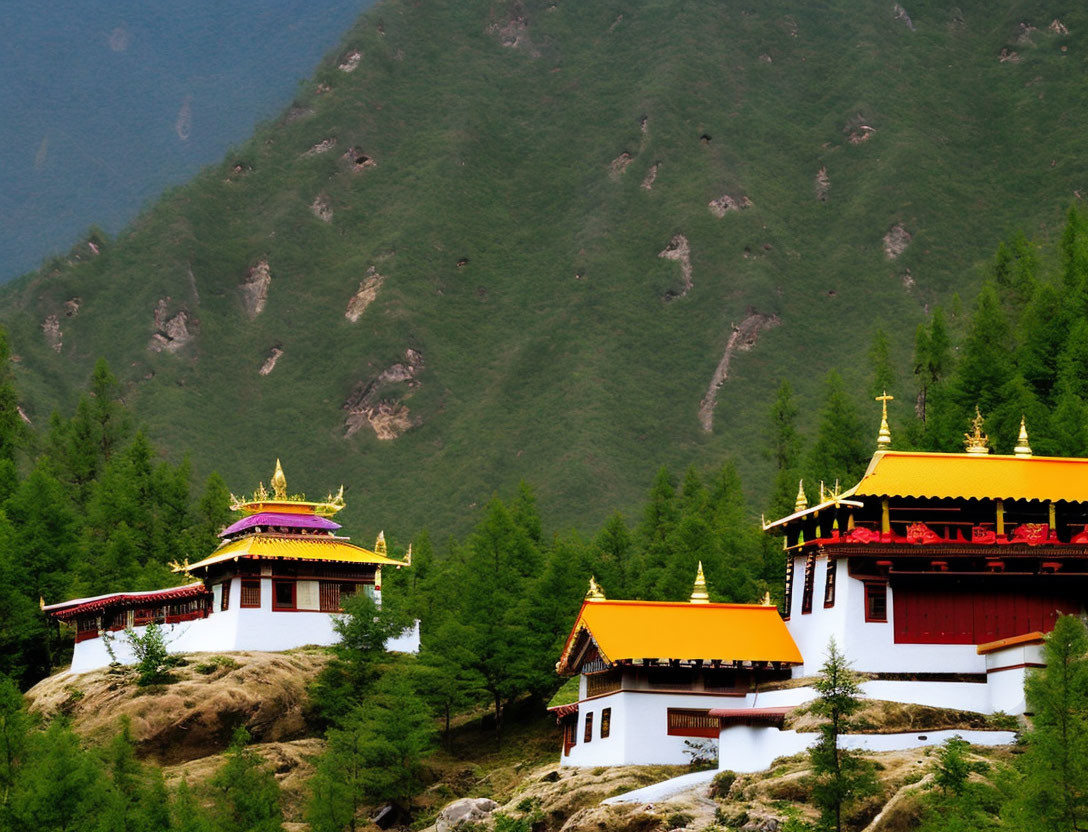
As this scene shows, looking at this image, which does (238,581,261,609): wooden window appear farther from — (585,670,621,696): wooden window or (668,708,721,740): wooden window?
(668,708,721,740): wooden window

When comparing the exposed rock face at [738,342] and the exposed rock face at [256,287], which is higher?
the exposed rock face at [256,287]

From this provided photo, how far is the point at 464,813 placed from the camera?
54406 mm

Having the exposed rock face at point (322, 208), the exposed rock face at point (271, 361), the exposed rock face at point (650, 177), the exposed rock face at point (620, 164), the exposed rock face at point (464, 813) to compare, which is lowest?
the exposed rock face at point (464, 813)

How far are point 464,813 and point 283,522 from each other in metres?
22.7

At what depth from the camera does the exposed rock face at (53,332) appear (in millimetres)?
169625

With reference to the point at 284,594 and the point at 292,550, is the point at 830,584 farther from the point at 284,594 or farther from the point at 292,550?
the point at 284,594

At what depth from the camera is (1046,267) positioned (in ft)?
377

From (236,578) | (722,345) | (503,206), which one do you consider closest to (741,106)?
(503,206)

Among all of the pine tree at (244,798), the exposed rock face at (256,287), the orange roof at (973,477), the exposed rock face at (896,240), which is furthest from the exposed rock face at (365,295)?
the orange roof at (973,477)

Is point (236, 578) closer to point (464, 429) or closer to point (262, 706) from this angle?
point (262, 706)

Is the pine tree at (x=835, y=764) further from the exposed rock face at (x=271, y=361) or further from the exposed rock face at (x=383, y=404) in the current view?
the exposed rock face at (x=271, y=361)

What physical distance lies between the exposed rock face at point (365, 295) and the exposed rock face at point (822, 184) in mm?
48242

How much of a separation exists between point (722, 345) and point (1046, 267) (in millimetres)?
47080

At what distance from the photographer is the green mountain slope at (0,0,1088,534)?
485 ft
